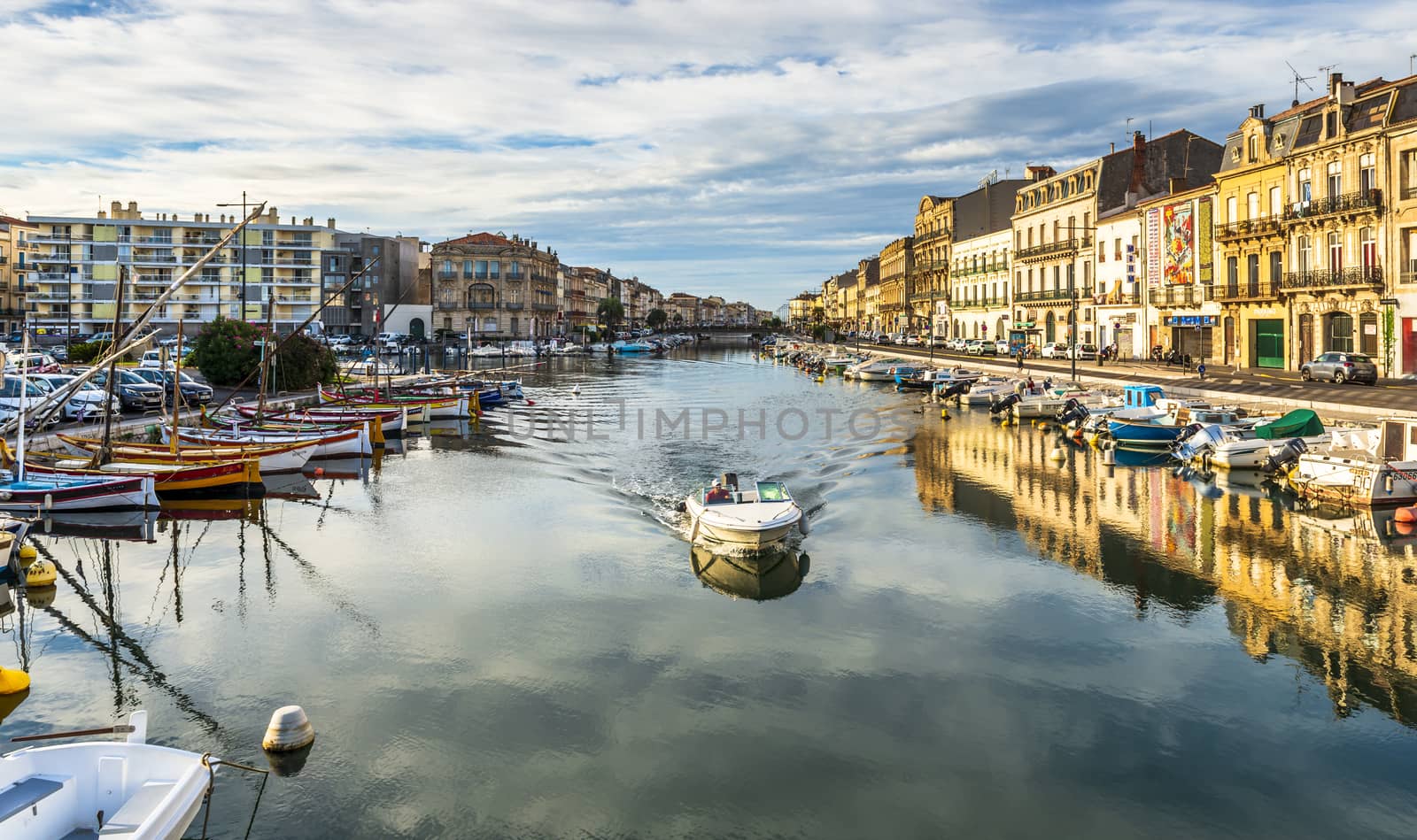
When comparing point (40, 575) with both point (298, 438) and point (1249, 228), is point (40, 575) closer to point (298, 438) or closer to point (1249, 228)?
point (298, 438)

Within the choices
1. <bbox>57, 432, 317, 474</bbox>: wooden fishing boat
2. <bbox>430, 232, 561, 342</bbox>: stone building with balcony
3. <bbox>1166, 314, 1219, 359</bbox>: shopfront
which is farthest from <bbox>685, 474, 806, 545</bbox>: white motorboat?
<bbox>430, 232, 561, 342</bbox>: stone building with balcony

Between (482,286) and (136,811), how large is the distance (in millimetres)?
138519

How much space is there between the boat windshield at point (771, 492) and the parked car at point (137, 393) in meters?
34.6

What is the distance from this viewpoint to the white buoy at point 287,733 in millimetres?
13258

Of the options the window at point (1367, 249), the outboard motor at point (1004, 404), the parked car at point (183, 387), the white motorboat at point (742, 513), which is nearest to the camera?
the white motorboat at point (742, 513)

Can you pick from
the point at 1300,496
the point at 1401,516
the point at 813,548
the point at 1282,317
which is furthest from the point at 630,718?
the point at 1282,317

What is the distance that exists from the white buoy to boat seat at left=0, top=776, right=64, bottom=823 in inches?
132

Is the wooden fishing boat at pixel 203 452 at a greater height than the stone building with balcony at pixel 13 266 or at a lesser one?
lesser

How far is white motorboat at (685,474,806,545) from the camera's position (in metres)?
22.2

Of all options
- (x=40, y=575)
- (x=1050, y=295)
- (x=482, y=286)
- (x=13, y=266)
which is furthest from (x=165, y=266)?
(x=40, y=575)

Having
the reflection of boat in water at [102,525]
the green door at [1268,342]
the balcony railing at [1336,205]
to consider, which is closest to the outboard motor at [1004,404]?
the green door at [1268,342]

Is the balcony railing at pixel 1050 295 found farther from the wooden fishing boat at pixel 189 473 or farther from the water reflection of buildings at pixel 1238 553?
the wooden fishing boat at pixel 189 473

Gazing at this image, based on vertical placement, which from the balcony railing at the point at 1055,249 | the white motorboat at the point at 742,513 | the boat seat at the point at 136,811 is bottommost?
the boat seat at the point at 136,811

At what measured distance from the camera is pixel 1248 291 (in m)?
55.2
